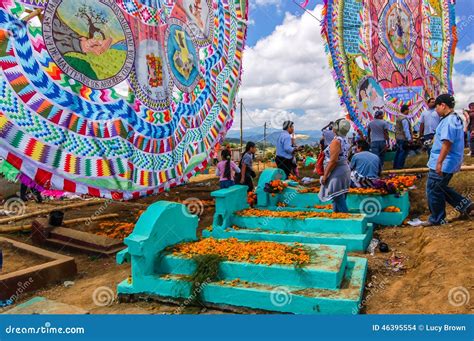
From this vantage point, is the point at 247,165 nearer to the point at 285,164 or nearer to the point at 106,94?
the point at 285,164

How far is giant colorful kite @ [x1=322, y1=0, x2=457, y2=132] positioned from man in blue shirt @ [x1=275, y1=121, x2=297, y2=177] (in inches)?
49.4

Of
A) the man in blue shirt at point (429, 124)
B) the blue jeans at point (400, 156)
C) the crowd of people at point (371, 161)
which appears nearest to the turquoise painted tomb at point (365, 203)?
the crowd of people at point (371, 161)

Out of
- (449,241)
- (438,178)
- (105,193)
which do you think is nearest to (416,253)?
(449,241)

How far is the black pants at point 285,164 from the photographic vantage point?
8.48m

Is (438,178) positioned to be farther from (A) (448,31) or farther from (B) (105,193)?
(A) (448,31)

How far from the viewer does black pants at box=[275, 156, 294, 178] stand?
8.48 metres

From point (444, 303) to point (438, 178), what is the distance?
2477 mm

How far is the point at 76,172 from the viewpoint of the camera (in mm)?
3785

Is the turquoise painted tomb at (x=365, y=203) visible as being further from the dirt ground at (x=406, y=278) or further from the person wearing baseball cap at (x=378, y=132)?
the person wearing baseball cap at (x=378, y=132)

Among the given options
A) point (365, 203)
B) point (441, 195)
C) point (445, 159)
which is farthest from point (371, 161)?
point (445, 159)

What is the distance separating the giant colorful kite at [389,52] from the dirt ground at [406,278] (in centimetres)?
310

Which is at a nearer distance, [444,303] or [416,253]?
[444,303]

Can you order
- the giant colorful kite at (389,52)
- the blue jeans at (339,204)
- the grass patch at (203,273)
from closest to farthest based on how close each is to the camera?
the grass patch at (203,273) < the blue jeans at (339,204) < the giant colorful kite at (389,52)

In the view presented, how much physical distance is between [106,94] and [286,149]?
4.72 metres
